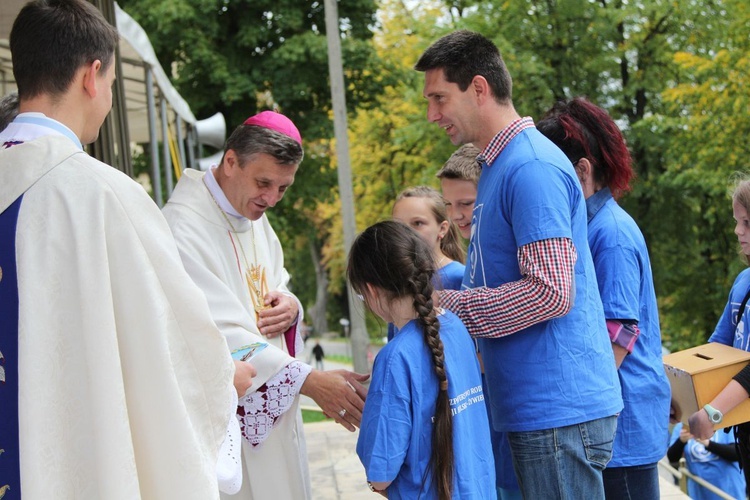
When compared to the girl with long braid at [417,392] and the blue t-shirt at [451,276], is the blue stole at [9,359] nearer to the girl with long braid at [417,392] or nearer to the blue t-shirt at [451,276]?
the girl with long braid at [417,392]

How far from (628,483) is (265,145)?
1.77 m

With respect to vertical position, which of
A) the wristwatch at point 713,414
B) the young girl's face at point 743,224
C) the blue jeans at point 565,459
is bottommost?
the wristwatch at point 713,414

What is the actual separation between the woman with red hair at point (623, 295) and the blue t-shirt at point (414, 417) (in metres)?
0.62

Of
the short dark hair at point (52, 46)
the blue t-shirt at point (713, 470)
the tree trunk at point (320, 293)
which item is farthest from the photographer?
the tree trunk at point (320, 293)

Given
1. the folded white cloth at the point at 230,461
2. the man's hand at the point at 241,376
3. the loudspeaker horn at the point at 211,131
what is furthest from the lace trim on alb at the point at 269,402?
the loudspeaker horn at the point at 211,131

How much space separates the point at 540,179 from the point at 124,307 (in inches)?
46.7

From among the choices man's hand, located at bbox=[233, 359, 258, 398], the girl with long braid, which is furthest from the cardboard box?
man's hand, located at bbox=[233, 359, 258, 398]

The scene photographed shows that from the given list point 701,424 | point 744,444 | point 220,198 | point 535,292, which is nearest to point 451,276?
point 220,198

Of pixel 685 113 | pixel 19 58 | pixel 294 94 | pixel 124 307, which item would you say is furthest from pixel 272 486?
pixel 685 113

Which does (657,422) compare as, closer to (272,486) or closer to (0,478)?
(272,486)

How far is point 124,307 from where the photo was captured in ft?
6.86

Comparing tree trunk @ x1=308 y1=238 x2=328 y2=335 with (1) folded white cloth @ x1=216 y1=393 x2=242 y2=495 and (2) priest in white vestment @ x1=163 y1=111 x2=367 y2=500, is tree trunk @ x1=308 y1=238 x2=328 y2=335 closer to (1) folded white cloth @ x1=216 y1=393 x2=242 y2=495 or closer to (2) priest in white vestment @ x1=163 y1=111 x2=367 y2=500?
(2) priest in white vestment @ x1=163 y1=111 x2=367 y2=500

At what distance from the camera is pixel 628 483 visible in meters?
3.10

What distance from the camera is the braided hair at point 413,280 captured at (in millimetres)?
2584
